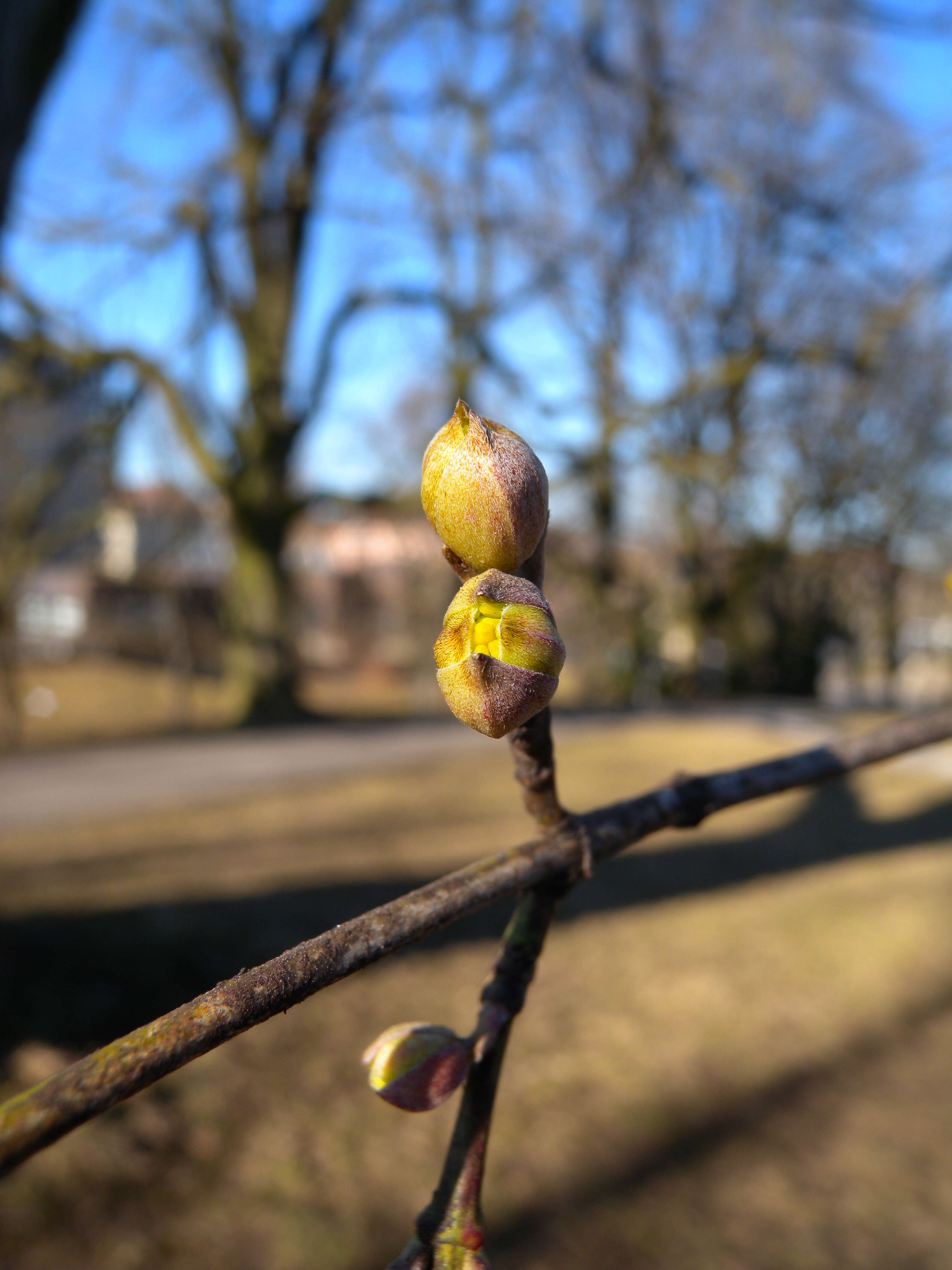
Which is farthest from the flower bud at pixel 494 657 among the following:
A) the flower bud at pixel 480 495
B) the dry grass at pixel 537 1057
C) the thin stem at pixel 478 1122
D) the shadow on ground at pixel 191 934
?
the dry grass at pixel 537 1057

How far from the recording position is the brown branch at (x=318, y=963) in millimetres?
317

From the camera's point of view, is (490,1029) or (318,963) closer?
(318,963)

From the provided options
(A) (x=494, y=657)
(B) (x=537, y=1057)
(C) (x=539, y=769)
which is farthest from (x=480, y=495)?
(B) (x=537, y=1057)

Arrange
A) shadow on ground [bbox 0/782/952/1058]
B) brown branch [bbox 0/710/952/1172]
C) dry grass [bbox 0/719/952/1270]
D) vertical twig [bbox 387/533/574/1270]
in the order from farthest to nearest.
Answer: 1. shadow on ground [bbox 0/782/952/1058]
2. dry grass [bbox 0/719/952/1270]
3. vertical twig [bbox 387/533/574/1270]
4. brown branch [bbox 0/710/952/1172]

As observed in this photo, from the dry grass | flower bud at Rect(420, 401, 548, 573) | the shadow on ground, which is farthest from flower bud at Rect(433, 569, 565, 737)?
the dry grass

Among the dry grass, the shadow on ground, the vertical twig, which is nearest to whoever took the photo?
the vertical twig

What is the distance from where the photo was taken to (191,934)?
5168 mm

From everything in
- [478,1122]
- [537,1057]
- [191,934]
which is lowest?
[537,1057]

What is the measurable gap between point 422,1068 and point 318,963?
15 cm

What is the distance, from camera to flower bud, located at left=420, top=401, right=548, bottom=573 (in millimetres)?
391

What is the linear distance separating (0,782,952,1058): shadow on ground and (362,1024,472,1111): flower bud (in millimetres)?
2816

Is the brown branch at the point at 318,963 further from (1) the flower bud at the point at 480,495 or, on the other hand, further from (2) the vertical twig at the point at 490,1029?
(1) the flower bud at the point at 480,495

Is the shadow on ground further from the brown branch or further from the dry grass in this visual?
the brown branch

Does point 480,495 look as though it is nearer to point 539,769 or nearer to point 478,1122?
point 539,769
